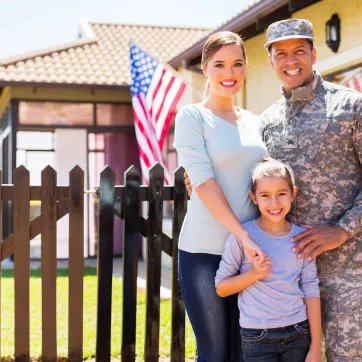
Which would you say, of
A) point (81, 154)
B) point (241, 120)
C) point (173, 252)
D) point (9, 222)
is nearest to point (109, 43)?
point (81, 154)

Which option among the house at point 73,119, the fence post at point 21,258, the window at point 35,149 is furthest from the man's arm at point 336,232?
the window at point 35,149

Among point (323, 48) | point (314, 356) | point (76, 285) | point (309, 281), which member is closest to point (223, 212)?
point (309, 281)

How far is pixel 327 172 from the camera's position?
9.36 feet

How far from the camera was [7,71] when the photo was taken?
12.7 m

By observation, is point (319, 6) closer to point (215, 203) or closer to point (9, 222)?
point (215, 203)

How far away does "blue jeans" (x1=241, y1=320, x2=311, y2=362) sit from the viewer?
8.83ft

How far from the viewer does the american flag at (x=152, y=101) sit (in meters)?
7.46

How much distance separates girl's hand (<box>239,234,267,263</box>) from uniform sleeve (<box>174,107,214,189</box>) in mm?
308

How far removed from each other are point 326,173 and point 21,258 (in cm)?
244

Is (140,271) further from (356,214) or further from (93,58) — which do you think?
(356,214)

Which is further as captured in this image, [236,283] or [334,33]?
[334,33]

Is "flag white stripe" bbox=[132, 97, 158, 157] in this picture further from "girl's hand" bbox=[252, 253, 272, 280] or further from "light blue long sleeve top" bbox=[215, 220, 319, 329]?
"girl's hand" bbox=[252, 253, 272, 280]

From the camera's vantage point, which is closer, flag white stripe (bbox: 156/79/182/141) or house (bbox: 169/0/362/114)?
house (bbox: 169/0/362/114)

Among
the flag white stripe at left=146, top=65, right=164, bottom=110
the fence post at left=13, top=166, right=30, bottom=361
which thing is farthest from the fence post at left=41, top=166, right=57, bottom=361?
the flag white stripe at left=146, top=65, right=164, bottom=110
